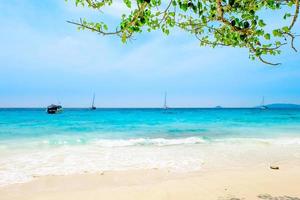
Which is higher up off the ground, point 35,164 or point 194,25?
point 194,25

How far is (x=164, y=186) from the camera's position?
9289mm

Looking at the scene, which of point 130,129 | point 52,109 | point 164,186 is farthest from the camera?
point 52,109

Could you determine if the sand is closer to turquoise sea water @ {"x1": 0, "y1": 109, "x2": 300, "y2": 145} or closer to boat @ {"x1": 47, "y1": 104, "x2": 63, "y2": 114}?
Result: turquoise sea water @ {"x1": 0, "y1": 109, "x2": 300, "y2": 145}

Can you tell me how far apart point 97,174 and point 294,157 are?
30.0 ft

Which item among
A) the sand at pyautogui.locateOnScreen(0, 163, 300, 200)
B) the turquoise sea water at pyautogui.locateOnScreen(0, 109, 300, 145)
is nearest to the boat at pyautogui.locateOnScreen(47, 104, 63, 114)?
the turquoise sea water at pyautogui.locateOnScreen(0, 109, 300, 145)

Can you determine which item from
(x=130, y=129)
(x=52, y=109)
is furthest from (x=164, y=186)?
(x=52, y=109)

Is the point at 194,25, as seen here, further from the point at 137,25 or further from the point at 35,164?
the point at 35,164

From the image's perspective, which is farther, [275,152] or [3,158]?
[275,152]

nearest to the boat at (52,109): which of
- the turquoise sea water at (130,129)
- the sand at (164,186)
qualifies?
the turquoise sea water at (130,129)

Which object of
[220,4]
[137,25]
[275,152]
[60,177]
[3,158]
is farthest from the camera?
[275,152]

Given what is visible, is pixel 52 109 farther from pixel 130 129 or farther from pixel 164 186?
pixel 164 186

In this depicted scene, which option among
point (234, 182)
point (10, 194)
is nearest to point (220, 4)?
point (234, 182)

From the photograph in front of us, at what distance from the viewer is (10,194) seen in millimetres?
9039

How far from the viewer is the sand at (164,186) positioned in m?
8.33
